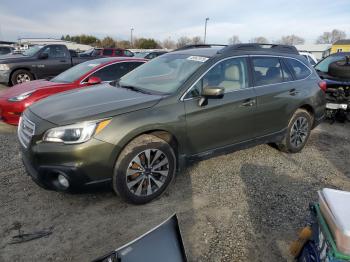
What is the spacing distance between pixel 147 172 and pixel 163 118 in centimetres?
61

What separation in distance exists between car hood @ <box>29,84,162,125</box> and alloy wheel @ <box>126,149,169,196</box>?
0.52m

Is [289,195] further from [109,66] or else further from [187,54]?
[109,66]

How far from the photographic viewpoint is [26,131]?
3002mm

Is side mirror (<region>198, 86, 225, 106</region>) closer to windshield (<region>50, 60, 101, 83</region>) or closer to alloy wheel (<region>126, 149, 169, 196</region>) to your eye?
alloy wheel (<region>126, 149, 169, 196</region>)

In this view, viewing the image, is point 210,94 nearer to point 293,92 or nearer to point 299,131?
point 293,92

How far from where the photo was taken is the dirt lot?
2518 millimetres

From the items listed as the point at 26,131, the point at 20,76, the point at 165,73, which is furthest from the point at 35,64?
the point at 26,131

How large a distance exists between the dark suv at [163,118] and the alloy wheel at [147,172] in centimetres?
1

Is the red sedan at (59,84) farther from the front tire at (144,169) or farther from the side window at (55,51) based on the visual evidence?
the side window at (55,51)

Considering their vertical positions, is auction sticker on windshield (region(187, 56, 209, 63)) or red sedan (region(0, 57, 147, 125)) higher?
auction sticker on windshield (region(187, 56, 209, 63))

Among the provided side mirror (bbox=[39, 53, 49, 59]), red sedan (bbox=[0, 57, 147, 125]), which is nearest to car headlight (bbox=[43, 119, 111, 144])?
red sedan (bbox=[0, 57, 147, 125])

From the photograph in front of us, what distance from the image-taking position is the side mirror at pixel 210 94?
3.24 metres

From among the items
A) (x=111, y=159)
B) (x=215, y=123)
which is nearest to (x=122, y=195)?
(x=111, y=159)

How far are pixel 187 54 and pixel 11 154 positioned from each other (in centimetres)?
308
